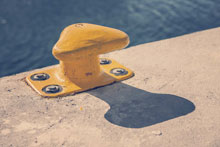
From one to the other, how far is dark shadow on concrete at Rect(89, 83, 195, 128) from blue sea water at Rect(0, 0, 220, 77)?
1.98 m

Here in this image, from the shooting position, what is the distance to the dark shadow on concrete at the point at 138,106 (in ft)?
8.87

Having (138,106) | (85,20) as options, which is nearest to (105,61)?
(138,106)

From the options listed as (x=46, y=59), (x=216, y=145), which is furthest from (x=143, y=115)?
(x=46, y=59)

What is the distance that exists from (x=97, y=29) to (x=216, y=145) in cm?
122

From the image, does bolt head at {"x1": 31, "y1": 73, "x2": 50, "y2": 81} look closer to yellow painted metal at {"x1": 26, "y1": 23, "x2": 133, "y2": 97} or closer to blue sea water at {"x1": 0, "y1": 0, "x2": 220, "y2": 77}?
yellow painted metal at {"x1": 26, "y1": 23, "x2": 133, "y2": 97}

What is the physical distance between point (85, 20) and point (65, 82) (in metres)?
2.72

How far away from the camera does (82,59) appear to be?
118 inches

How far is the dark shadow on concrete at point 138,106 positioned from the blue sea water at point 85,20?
198 cm

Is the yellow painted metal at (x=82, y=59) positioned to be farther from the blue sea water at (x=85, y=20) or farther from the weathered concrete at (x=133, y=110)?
the blue sea water at (x=85, y=20)

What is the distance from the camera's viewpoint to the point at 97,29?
289 centimetres

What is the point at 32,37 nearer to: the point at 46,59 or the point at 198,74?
the point at 46,59

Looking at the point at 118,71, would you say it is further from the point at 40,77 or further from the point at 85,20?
the point at 85,20

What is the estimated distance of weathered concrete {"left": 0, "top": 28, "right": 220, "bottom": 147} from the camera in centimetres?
251

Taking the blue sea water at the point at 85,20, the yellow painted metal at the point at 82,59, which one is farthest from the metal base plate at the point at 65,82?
the blue sea water at the point at 85,20
